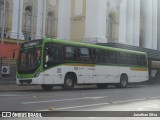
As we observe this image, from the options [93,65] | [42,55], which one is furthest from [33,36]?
[42,55]

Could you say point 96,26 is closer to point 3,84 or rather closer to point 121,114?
point 3,84

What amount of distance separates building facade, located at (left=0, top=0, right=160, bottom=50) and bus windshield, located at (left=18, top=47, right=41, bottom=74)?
10.1 metres

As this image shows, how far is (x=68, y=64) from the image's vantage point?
25.7 meters

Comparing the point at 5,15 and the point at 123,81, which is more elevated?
the point at 5,15

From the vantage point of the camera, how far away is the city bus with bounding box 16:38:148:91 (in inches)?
951

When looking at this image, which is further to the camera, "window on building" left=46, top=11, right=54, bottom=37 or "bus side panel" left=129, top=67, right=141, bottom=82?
"window on building" left=46, top=11, right=54, bottom=37

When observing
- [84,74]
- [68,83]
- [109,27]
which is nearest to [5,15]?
[84,74]

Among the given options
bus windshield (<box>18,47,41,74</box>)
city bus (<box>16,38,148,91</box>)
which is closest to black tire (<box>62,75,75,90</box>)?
city bus (<box>16,38,148,91</box>)

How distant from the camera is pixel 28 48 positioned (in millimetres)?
24938

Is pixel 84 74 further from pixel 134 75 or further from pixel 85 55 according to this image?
pixel 134 75

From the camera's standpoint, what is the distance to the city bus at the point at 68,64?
24.2 meters

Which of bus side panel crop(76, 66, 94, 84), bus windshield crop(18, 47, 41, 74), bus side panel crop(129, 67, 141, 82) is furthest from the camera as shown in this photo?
bus side panel crop(129, 67, 141, 82)

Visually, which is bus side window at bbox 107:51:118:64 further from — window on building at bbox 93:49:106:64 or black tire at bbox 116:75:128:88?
black tire at bbox 116:75:128:88

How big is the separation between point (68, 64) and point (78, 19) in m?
19.9
